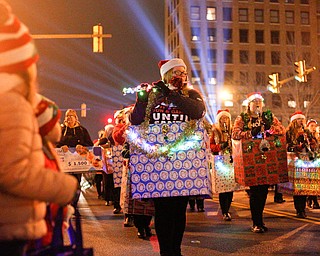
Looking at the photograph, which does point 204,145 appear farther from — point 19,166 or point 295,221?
point 295,221

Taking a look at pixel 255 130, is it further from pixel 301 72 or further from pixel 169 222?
pixel 301 72

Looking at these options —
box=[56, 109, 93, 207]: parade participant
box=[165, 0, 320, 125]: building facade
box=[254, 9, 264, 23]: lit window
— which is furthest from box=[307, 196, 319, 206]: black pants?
box=[254, 9, 264, 23]: lit window

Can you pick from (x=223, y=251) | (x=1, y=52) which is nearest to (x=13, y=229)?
(x=1, y=52)

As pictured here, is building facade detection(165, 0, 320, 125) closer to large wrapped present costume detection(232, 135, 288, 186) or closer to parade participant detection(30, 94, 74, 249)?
large wrapped present costume detection(232, 135, 288, 186)

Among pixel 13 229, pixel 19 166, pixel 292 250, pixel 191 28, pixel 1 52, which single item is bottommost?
pixel 292 250

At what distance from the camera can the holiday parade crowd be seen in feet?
7.54

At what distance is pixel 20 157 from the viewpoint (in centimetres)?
224

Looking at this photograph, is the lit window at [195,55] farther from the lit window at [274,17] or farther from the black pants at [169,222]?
the black pants at [169,222]

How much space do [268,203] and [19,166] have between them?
11004mm

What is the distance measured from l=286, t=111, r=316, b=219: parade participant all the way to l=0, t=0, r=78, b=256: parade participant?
7852mm

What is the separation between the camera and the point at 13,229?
2.31 metres

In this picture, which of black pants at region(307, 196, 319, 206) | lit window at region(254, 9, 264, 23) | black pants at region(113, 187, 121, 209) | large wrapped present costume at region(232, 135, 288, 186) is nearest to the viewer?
large wrapped present costume at region(232, 135, 288, 186)

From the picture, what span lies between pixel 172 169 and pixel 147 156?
26 cm

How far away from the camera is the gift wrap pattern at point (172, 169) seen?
5.05m
